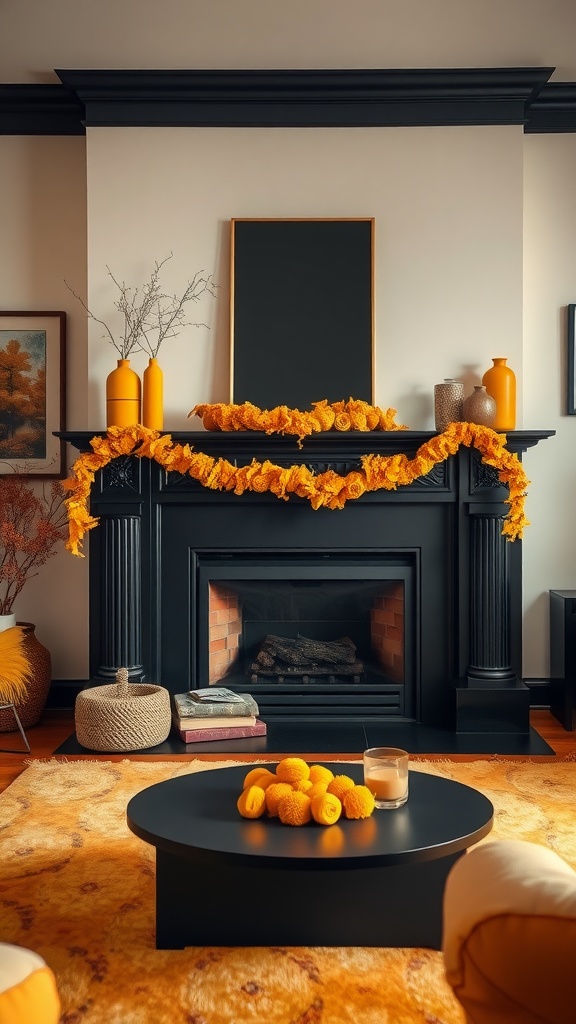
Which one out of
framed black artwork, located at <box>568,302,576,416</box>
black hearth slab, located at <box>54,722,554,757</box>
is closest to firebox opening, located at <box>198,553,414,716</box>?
black hearth slab, located at <box>54,722,554,757</box>

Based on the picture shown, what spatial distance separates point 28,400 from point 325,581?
5.44 ft

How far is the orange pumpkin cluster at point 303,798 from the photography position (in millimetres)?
2094

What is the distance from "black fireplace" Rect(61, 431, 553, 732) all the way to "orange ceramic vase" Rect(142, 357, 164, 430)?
0.50ft

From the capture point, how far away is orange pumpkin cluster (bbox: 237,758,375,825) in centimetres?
209

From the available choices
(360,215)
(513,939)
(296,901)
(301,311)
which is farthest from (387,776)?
(360,215)

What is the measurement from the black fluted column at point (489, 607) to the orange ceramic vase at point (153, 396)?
1.46 m

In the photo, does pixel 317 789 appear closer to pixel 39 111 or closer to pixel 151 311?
pixel 151 311

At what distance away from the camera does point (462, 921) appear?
1216 millimetres

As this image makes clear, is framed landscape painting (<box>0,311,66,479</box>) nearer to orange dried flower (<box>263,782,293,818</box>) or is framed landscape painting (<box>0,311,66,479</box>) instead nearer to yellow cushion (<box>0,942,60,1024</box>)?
orange dried flower (<box>263,782,293,818</box>)

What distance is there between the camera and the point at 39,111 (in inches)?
176

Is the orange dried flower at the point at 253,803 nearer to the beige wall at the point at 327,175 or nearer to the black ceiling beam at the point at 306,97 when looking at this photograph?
the beige wall at the point at 327,175

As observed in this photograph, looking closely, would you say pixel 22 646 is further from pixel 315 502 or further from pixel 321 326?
pixel 321 326

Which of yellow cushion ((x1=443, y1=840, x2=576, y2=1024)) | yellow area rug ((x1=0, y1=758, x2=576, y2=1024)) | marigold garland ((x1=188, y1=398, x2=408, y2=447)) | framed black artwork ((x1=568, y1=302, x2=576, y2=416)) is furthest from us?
framed black artwork ((x1=568, y1=302, x2=576, y2=416))

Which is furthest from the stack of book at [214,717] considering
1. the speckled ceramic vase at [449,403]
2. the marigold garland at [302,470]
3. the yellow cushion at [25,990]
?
the yellow cushion at [25,990]
